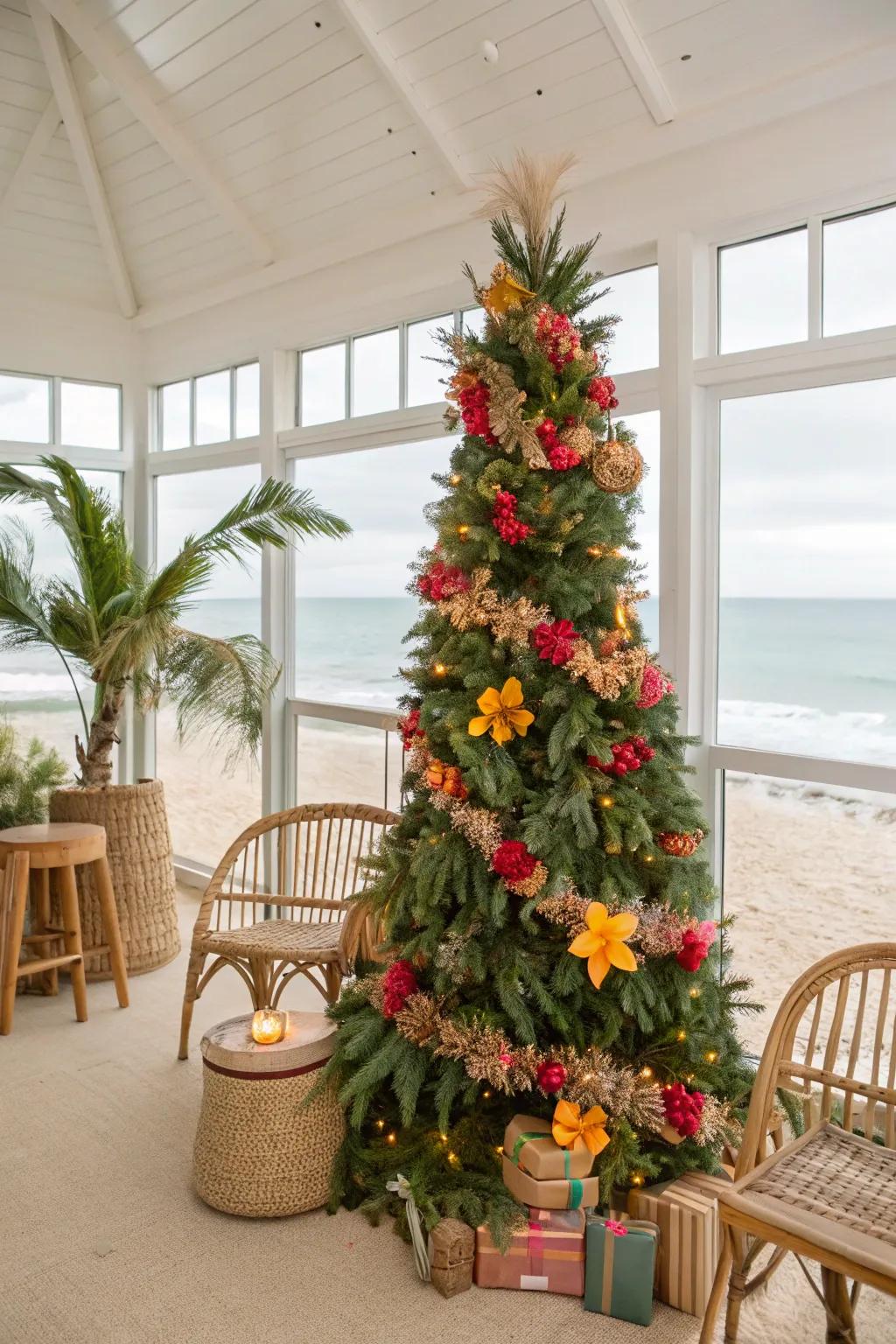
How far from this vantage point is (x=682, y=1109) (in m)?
2.18

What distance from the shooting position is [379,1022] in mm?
2420

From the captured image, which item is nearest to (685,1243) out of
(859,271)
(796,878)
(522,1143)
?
(522,1143)

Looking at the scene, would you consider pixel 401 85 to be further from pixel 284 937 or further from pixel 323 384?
pixel 284 937

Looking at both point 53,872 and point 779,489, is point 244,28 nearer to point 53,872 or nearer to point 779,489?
point 779,489

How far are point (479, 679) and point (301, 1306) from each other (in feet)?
4.13

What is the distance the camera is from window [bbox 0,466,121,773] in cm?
462

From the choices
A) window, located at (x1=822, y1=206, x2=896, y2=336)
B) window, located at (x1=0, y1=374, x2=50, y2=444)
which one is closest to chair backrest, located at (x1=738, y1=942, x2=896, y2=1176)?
window, located at (x1=822, y1=206, x2=896, y2=336)

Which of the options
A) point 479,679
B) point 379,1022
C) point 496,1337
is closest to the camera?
point 496,1337

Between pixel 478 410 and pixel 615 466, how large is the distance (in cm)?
32

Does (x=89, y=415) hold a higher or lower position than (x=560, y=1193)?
higher

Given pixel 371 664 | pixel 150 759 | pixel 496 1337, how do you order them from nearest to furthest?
pixel 496 1337
pixel 371 664
pixel 150 759

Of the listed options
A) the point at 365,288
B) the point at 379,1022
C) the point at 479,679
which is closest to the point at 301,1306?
the point at 379,1022

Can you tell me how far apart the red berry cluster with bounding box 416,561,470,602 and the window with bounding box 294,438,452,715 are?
137cm

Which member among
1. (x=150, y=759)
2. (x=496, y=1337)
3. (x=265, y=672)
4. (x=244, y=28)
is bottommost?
(x=496, y=1337)
